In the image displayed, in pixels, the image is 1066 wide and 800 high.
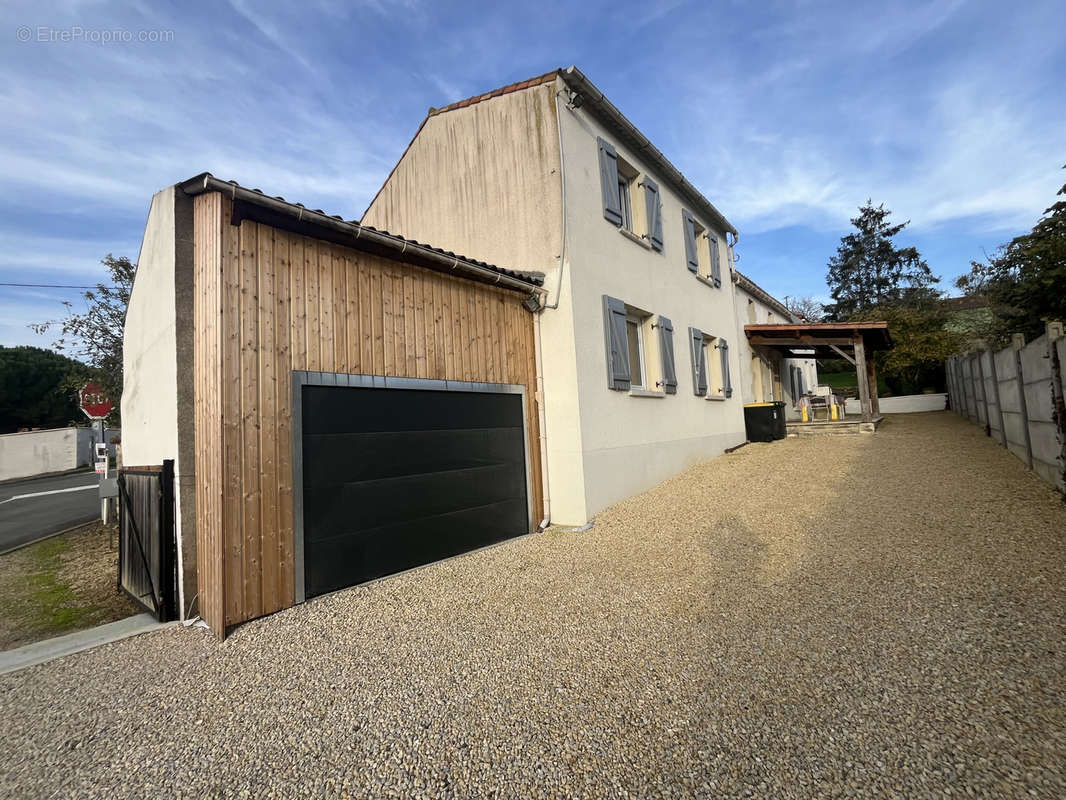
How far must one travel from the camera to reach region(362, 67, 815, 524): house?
701cm

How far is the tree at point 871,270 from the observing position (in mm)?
35500

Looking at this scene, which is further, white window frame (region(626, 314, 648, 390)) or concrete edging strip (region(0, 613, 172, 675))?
white window frame (region(626, 314, 648, 390))

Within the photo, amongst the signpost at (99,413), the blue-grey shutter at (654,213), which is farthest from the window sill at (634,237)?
the signpost at (99,413)

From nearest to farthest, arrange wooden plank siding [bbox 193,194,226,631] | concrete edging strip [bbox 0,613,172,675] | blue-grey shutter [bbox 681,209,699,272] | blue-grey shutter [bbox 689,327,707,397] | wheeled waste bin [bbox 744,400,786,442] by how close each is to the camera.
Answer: concrete edging strip [bbox 0,613,172,675], wooden plank siding [bbox 193,194,226,631], blue-grey shutter [bbox 689,327,707,397], blue-grey shutter [bbox 681,209,699,272], wheeled waste bin [bbox 744,400,786,442]

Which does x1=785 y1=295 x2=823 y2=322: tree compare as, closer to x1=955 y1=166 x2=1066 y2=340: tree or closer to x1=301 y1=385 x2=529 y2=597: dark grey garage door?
x1=955 y1=166 x2=1066 y2=340: tree

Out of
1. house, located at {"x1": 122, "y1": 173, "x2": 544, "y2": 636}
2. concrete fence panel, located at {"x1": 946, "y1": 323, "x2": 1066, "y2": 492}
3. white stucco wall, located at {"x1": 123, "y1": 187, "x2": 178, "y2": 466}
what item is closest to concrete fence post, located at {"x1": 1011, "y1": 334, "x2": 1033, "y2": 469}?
concrete fence panel, located at {"x1": 946, "y1": 323, "x2": 1066, "y2": 492}

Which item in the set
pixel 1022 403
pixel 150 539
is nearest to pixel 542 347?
pixel 150 539

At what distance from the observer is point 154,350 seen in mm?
5172

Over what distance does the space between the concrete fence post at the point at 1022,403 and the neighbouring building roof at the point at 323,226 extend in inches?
268

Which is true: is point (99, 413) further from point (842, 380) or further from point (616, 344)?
point (842, 380)

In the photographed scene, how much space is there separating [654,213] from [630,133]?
1.49 metres

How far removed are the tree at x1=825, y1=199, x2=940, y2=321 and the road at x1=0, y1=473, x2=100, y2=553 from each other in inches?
1604

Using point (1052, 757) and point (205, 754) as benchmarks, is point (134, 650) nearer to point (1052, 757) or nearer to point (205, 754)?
point (205, 754)

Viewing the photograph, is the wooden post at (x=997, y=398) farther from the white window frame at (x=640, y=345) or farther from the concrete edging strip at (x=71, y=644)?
the concrete edging strip at (x=71, y=644)
